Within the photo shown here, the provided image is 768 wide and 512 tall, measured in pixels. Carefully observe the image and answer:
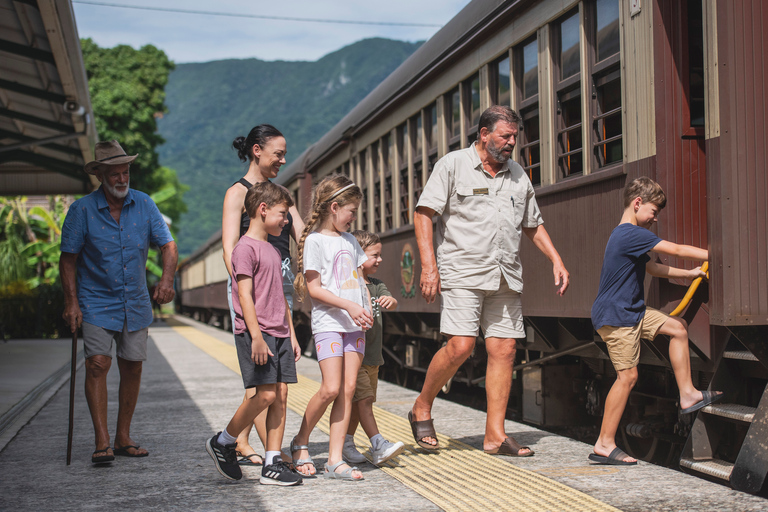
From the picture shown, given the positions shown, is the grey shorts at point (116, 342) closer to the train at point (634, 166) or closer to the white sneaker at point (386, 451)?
the white sneaker at point (386, 451)

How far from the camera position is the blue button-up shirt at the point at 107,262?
16.0 feet

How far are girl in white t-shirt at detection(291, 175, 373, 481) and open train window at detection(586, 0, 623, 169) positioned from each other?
6.31 ft

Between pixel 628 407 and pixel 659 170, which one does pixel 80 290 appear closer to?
pixel 659 170

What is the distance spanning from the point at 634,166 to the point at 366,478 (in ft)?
7.38

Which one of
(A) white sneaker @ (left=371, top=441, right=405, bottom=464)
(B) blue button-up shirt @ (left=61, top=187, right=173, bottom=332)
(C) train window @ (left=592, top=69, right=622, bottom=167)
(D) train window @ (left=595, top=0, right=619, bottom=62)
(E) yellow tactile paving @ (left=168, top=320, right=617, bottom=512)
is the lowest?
(E) yellow tactile paving @ (left=168, top=320, right=617, bottom=512)

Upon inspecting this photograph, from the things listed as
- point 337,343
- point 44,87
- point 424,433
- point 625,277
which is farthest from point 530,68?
point 44,87

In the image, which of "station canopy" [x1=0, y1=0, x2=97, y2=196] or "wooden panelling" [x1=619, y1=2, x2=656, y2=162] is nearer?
"wooden panelling" [x1=619, y1=2, x2=656, y2=162]

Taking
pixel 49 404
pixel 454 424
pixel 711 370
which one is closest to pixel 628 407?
pixel 454 424

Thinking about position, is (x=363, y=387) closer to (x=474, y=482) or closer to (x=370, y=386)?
(x=370, y=386)

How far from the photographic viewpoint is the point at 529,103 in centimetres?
647

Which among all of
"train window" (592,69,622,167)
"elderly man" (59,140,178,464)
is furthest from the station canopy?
"train window" (592,69,622,167)

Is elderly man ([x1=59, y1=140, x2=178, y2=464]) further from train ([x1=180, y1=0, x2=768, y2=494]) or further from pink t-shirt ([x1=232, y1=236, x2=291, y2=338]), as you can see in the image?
train ([x1=180, y1=0, x2=768, y2=494])

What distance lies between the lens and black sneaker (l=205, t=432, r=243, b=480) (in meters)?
4.18

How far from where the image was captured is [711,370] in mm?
4492
